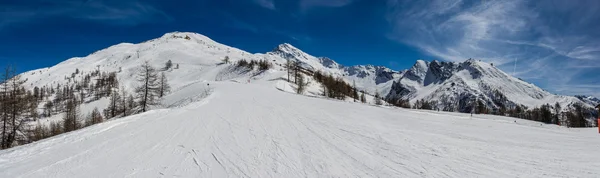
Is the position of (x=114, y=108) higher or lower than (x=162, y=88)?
lower

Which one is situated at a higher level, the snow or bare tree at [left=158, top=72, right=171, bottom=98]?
bare tree at [left=158, top=72, right=171, bottom=98]

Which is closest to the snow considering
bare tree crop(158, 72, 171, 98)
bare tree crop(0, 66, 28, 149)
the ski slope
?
the ski slope

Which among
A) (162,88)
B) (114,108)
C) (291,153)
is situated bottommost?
(114,108)

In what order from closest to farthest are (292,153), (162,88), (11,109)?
1. (292,153)
2. (11,109)
3. (162,88)

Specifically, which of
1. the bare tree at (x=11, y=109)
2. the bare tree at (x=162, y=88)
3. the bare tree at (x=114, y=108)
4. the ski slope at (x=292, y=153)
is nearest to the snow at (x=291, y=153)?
the ski slope at (x=292, y=153)

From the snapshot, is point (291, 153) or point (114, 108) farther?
point (114, 108)

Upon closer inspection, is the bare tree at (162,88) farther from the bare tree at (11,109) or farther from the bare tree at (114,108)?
the bare tree at (11,109)

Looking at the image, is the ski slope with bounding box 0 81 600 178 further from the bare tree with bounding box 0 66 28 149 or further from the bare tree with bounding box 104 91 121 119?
the bare tree with bounding box 104 91 121 119

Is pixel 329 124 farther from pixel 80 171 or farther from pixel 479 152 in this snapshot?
pixel 80 171

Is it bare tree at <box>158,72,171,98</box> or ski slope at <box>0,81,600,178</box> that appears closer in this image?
ski slope at <box>0,81,600,178</box>

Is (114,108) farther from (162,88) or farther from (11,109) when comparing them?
(11,109)

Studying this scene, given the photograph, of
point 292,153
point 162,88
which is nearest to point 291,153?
point 292,153

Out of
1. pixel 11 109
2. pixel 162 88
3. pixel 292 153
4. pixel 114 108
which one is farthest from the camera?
pixel 162 88

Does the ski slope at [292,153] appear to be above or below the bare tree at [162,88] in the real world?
below
